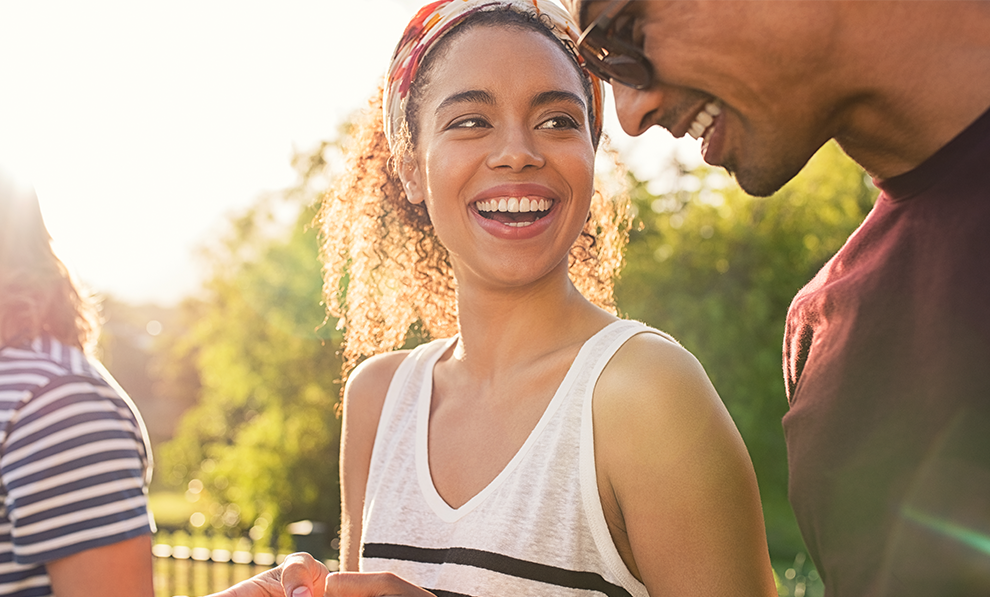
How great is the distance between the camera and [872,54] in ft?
4.21

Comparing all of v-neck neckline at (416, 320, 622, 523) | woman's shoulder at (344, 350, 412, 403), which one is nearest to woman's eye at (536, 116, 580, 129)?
v-neck neckline at (416, 320, 622, 523)

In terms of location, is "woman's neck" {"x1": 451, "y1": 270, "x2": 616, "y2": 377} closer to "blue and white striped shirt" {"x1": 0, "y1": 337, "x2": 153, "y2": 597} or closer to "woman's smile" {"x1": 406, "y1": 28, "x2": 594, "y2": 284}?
"woman's smile" {"x1": 406, "y1": 28, "x2": 594, "y2": 284}

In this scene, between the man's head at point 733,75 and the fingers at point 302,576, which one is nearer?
the man's head at point 733,75

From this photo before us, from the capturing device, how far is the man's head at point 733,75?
1.32 metres

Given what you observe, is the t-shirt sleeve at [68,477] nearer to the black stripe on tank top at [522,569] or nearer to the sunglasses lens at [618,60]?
the black stripe on tank top at [522,569]

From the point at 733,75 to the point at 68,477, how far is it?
190cm

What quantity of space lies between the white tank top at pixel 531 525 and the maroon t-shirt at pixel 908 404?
0.64 m

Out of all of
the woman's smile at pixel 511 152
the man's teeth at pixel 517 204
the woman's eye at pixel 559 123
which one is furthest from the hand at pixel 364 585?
the woman's eye at pixel 559 123

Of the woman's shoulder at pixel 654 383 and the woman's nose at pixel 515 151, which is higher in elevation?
the woman's nose at pixel 515 151

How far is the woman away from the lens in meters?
1.79

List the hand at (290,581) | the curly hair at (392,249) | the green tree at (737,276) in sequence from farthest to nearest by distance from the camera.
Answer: the green tree at (737,276)
the curly hair at (392,249)
the hand at (290,581)

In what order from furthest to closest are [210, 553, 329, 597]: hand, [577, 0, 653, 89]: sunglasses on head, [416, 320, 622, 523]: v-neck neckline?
[416, 320, 622, 523]: v-neck neckline, [210, 553, 329, 597]: hand, [577, 0, 653, 89]: sunglasses on head

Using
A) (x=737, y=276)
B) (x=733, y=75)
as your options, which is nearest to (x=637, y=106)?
(x=733, y=75)

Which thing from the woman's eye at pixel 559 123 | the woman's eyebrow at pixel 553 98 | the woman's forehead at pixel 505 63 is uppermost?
the woman's forehead at pixel 505 63
